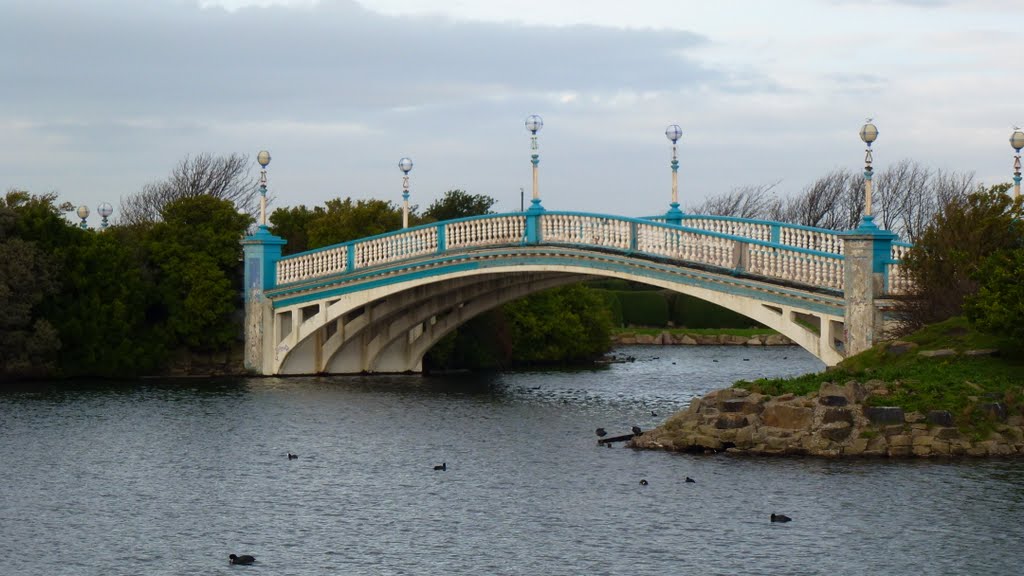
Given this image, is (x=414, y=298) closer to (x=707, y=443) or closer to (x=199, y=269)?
(x=199, y=269)

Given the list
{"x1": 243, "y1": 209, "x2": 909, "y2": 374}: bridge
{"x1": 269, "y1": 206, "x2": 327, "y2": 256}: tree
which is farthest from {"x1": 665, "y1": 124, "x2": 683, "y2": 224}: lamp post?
{"x1": 269, "y1": 206, "x2": 327, "y2": 256}: tree

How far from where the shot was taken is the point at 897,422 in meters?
25.5

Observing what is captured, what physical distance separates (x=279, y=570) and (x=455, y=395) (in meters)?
22.0

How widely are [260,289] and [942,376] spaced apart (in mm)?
23056

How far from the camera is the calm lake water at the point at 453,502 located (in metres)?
18.9

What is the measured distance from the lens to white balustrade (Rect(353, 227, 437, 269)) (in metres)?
41.7

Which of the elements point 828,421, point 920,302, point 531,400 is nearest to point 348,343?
point 531,400

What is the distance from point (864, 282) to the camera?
3195 centimetres

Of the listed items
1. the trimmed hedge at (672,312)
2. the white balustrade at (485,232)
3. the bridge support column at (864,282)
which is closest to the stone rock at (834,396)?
the bridge support column at (864,282)

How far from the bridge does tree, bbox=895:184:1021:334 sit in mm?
575

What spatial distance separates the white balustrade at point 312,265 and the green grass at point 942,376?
58.0 ft

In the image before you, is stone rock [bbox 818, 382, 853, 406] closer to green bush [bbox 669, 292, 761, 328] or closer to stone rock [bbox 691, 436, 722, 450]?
stone rock [bbox 691, 436, 722, 450]

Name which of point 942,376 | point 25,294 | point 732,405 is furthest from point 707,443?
point 25,294

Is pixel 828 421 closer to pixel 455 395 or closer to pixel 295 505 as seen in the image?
pixel 295 505
